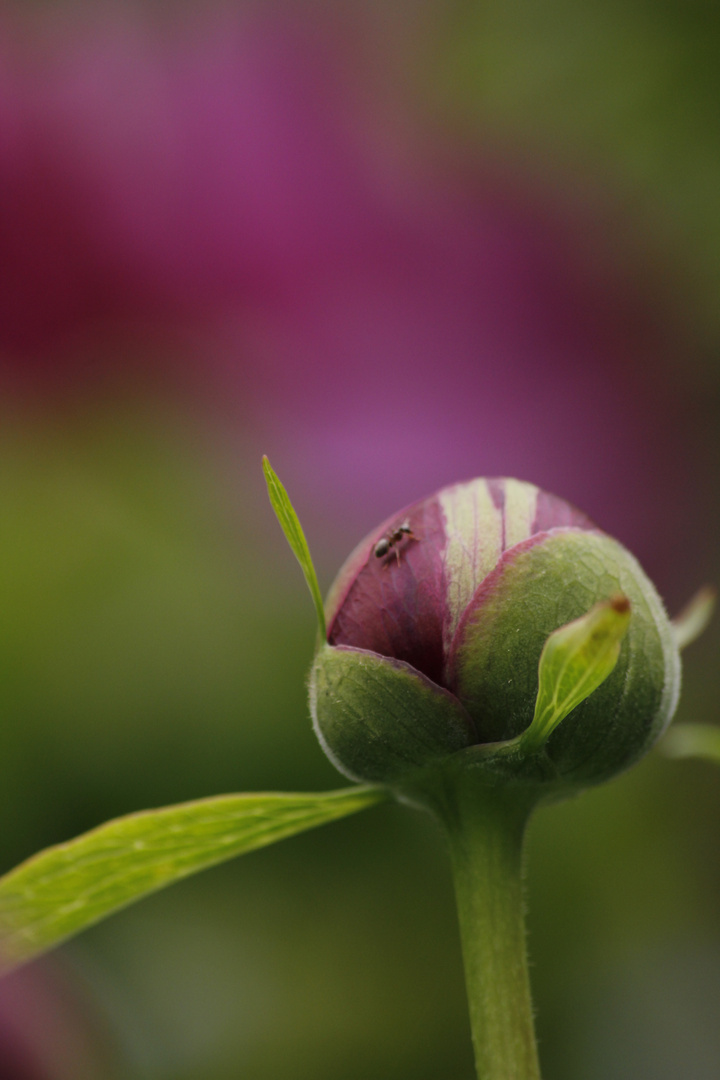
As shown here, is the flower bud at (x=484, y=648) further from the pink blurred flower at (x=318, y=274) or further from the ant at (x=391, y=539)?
the pink blurred flower at (x=318, y=274)

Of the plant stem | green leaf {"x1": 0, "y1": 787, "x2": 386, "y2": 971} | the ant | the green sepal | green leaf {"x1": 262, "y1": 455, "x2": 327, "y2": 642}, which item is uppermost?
green leaf {"x1": 262, "y1": 455, "x2": 327, "y2": 642}

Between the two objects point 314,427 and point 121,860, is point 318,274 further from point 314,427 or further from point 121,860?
point 121,860

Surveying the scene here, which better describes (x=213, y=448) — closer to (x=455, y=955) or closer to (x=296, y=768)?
(x=296, y=768)

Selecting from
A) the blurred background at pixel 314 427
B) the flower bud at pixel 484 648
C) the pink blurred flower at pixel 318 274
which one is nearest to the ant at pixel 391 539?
the flower bud at pixel 484 648

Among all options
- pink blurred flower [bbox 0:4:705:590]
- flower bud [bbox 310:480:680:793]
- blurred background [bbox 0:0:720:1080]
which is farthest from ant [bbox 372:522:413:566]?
pink blurred flower [bbox 0:4:705:590]

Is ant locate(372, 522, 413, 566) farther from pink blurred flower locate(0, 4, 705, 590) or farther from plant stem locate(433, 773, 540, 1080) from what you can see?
pink blurred flower locate(0, 4, 705, 590)

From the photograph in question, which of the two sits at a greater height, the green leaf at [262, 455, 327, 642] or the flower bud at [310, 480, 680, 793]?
the green leaf at [262, 455, 327, 642]

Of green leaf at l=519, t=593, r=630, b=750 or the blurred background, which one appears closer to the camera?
green leaf at l=519, t=593, r=630, b=750
